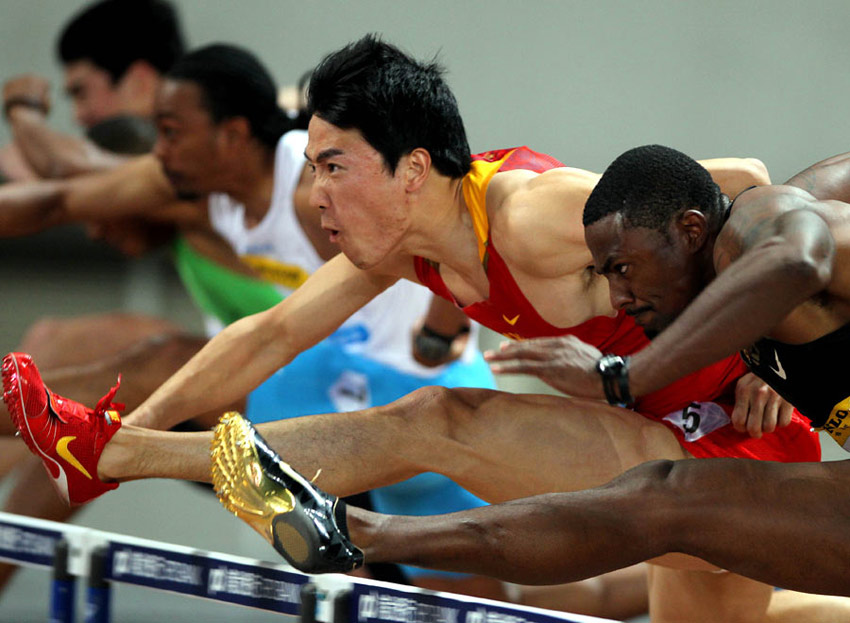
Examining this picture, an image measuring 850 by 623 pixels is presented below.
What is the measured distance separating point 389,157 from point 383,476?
713 millimetres

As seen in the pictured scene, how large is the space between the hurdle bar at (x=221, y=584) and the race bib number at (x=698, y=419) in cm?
53

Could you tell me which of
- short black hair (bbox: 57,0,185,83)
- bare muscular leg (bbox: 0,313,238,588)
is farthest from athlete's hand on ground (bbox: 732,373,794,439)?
short black hair (bbox: 57,0,185,83)

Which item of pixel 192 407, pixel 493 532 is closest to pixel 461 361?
pixel 192 407

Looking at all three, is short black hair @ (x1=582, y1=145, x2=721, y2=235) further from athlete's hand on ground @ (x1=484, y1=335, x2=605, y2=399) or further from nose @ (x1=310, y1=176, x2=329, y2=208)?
nose @ (x1=310, y1=176, x2=329, y2=208)

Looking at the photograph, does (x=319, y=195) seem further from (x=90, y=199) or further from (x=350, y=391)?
(x=90, y=199)

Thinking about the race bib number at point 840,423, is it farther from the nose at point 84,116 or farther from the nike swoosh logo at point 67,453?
the nose at point 84,116

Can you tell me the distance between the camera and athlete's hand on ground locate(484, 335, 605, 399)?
6.61ft

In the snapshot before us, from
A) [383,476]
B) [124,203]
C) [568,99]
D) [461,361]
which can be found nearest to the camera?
[383,476]

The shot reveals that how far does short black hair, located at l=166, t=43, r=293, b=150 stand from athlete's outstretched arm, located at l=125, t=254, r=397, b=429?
1.48 m

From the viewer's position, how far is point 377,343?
160 inches

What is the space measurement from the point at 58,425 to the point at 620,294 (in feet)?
3.98

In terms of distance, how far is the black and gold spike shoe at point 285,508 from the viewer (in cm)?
211

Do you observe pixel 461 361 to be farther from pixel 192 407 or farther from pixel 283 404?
pixel 192 407

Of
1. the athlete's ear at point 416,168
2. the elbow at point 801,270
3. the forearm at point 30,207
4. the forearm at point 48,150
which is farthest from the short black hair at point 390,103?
the forearm at point 48,150
